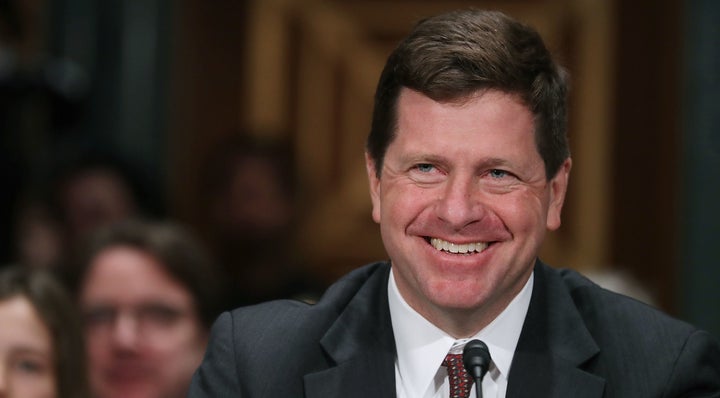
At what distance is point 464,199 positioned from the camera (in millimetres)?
2164

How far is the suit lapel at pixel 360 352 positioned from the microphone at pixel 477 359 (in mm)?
205

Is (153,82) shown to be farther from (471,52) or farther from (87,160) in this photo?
(471,52)

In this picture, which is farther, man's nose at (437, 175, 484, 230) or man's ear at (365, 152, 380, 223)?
man's ear at (365, 152, 380, 223)

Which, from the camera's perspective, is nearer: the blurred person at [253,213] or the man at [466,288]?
the man at [466,288]

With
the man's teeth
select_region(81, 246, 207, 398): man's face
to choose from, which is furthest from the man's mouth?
select_region(81, 246, 207, 398): man's face

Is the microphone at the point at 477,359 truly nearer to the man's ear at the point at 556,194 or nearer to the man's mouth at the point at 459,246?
the man's mouth at the point at 459,246

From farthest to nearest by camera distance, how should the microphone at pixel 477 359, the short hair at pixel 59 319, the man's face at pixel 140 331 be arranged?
1. the man's face at pixel 140 331
2. the short hair at pixel 59 319
3. the microphone at pixel 477 359

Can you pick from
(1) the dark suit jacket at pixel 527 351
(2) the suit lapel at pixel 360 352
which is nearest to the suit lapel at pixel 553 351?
(1) the dark suit jacket at pixel 527 351

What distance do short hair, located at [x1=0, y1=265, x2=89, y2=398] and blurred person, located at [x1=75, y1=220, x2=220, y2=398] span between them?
1.27 ft

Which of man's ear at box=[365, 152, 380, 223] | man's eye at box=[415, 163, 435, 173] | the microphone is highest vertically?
man's eye at box=[415, 163, 435, 173]

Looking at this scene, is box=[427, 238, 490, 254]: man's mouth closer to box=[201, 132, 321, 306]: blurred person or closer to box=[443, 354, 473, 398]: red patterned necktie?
box=[443, 354, 473, 398]: red patterned necktie

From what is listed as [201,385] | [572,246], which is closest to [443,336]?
[201,385]

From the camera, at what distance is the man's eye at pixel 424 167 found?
2.20 meters

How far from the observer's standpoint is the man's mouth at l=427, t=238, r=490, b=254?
7.20 ft
